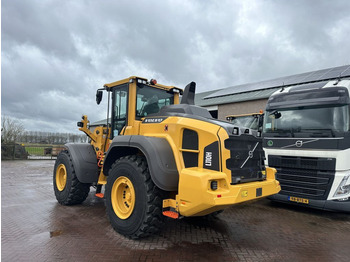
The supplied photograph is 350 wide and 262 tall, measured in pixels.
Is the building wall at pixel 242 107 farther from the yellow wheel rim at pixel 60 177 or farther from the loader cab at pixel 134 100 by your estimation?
the yellow wheel rim at pixel 60 177

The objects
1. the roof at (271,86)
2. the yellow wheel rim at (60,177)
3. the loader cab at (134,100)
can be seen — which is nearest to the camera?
the loader cab at (134,100)

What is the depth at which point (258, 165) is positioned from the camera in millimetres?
3996

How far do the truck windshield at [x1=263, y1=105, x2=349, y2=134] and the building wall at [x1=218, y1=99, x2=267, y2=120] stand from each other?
24.3 ft

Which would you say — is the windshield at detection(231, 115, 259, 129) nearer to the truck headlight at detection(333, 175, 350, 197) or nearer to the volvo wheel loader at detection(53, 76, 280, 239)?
the truck headlight at detection(333, 175, 350, 197)

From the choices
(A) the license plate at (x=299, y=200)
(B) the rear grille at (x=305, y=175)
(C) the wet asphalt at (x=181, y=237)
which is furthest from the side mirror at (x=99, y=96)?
(A) the license plate at (x=299, y=200)

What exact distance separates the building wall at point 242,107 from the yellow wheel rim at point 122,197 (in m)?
11.3

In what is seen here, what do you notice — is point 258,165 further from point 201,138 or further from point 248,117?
point 248,117

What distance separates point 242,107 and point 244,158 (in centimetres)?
1147

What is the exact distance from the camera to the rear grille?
5254 mm

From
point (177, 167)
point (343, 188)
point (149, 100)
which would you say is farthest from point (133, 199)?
point (343, 188)

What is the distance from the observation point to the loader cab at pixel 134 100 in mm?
4668

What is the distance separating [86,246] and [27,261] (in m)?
0.76

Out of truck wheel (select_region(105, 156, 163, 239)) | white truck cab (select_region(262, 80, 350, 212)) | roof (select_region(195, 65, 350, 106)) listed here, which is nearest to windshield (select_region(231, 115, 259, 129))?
white truck cab (select_region(262, 80, 350, 212))

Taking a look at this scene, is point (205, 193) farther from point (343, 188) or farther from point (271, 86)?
point (271, 86)
